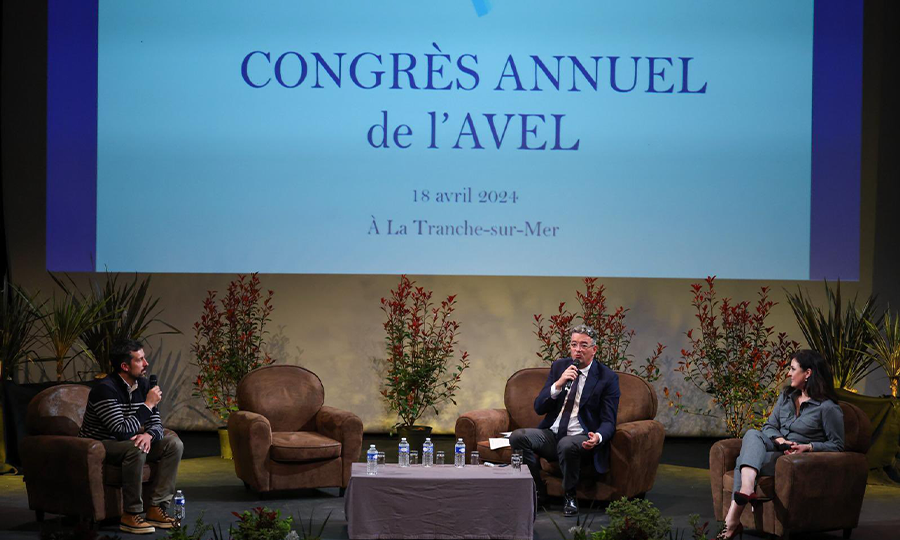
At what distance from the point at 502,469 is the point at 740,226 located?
10.9 ft

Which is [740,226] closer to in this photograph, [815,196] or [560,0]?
[815,196]

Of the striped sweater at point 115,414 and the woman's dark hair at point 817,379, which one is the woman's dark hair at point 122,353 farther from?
the woman's dark hair at point 817,379

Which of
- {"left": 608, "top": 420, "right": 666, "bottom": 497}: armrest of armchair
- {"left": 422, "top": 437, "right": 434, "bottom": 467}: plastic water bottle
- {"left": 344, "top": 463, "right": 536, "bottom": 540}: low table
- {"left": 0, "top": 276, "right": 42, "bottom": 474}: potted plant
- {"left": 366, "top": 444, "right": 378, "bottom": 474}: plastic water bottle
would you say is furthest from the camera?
{"left": 0, "top": 276, "right": 42, "bottom": 474}: potted plant

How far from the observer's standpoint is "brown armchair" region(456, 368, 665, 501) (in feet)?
17.2

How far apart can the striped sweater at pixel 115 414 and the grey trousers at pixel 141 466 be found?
0.06 m

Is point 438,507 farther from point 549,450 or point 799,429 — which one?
point 799,429

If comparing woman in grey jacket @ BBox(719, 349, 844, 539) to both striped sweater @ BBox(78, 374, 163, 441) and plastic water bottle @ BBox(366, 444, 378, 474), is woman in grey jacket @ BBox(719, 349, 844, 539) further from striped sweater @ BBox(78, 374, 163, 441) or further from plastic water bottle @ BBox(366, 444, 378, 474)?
striped sweater @ BBox(78, 374, 163, 441)

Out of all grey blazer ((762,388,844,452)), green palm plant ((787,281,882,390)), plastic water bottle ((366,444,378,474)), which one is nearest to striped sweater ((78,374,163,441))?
plastic water bottle ((366,444,378,474))

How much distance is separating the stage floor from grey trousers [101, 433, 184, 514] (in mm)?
168

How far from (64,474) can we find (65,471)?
19 millimetres

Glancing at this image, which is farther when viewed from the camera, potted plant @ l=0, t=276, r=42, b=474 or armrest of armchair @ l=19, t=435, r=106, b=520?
potted plant @ l=0, t=276, r=42, b=474

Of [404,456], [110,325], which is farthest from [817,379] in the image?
[110,325]

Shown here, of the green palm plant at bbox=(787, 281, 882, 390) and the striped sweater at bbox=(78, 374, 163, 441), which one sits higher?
the green palm plant at bbox=(787, 281, 882, 390)

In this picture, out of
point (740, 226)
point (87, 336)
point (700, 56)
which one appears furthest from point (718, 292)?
point (87, 336)
